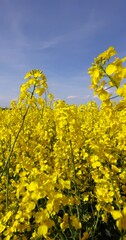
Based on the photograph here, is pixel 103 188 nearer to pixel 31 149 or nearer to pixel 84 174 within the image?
pixel 84 174

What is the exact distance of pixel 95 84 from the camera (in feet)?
4.93

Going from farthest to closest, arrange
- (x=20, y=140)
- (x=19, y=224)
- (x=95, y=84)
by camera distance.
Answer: (x=20, y=140) < (x=19, y=224) < (x=95, y=84)

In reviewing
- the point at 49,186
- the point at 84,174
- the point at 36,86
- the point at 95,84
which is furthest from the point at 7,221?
the point at 84,174

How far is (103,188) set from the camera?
2662 millimetres

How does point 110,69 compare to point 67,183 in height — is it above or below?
above

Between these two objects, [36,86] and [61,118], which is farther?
[61,118]

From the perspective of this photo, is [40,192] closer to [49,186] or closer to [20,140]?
[49,186]

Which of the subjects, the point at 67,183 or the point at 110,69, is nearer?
the point at 110,69

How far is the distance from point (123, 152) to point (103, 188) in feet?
4.95

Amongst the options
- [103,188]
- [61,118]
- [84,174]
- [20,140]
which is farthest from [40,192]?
[20,140]

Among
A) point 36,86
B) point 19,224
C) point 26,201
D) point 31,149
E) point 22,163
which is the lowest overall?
point 19,224

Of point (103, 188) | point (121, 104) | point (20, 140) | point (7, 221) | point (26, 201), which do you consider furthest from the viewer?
point (20, 140)

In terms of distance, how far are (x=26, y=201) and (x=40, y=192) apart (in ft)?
0.66

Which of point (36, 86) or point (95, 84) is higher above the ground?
point (36, 86)
